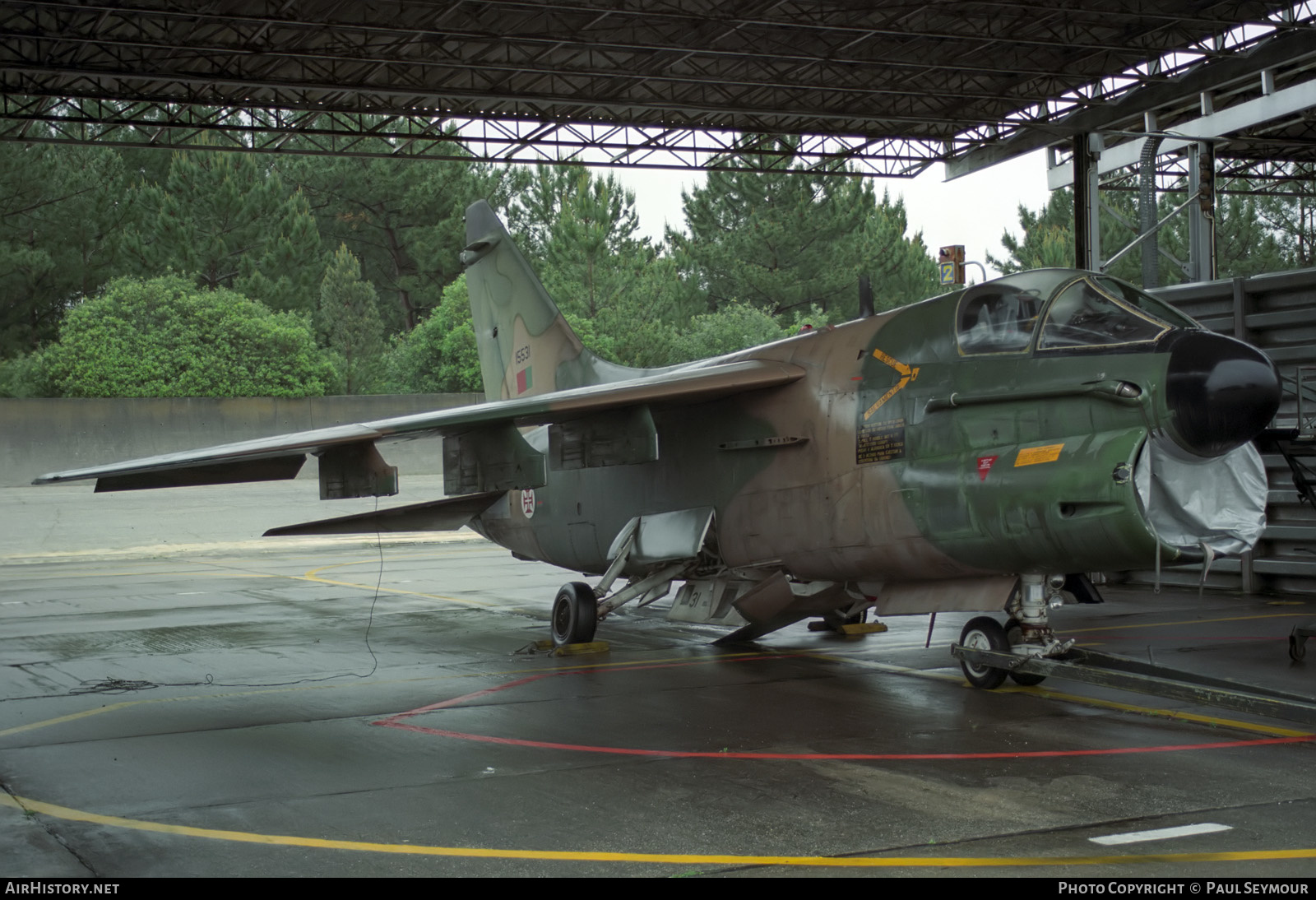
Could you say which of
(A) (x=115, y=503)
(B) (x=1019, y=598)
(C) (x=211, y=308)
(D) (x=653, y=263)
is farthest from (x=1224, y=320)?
(D) (x=653, y=263)

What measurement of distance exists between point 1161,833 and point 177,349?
4414cm

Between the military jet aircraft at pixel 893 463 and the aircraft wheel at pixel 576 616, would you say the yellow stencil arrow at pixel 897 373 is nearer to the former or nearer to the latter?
the military jet aircraft at pixel 893 463

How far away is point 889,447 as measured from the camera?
10242mm

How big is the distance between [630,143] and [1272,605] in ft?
64.7

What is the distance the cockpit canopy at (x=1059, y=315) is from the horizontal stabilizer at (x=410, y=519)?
19.0 feet

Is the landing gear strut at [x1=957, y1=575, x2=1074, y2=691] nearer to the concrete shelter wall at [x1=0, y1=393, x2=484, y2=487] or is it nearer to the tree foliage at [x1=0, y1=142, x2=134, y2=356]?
A: the concrete shelter wall at [x1=0, y1=393, x2=484, y2=487]

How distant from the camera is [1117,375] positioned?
867 centimetres

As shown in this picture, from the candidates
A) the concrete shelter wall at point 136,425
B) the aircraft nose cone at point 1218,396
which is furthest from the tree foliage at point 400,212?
the aircraft nose cone at point 1218,396

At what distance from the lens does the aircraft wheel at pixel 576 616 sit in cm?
1291

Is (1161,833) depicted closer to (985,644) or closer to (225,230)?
(985,644)

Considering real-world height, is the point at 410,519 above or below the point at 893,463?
below

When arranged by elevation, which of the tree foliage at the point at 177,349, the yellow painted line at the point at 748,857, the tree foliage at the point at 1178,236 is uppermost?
the tree foliage at the point at 1178,236

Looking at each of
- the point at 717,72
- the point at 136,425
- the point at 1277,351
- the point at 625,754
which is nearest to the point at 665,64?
the point at 717,72

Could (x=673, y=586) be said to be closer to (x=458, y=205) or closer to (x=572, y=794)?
(x=572, y=794)
